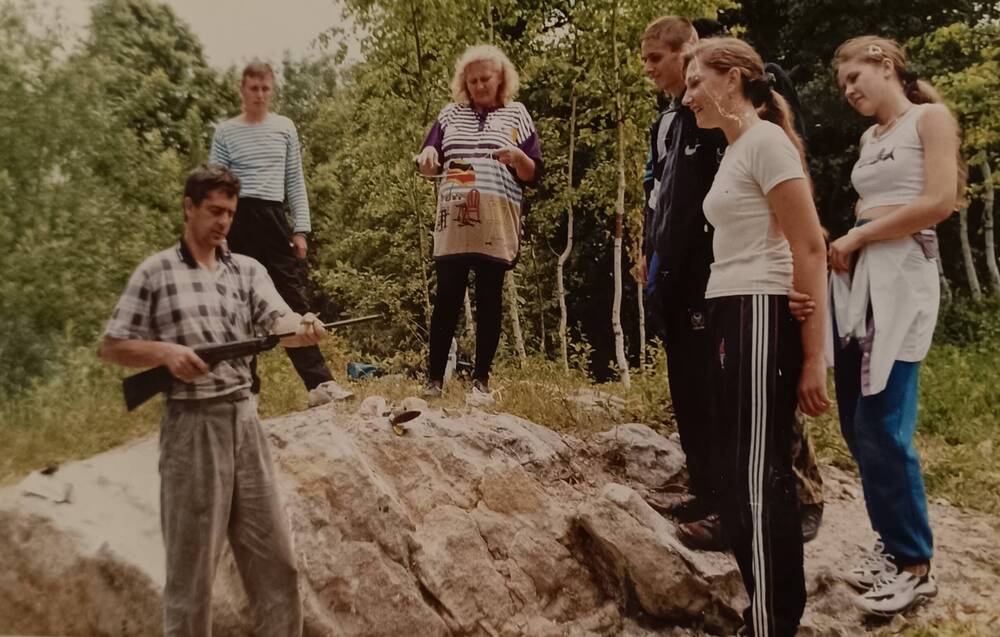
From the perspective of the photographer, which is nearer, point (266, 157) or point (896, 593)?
point (266, 157)

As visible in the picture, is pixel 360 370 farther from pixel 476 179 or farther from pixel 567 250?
pixel 567 250

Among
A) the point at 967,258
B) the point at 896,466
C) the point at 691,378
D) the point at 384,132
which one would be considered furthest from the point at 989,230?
the point at 384,132

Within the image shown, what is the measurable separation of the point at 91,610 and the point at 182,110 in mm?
911

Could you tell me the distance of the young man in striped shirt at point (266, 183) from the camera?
1596 mm

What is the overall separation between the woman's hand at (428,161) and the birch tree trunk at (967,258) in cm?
136

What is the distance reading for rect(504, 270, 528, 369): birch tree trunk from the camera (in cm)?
254

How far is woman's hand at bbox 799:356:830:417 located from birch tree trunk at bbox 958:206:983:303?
2.77ft

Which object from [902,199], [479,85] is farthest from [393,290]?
[902,199]

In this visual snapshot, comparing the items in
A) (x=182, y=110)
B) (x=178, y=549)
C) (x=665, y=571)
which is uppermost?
(x=182, y=110)

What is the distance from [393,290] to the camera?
223 centimetres

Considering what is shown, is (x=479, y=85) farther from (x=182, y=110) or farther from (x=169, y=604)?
(x=169, y=604)

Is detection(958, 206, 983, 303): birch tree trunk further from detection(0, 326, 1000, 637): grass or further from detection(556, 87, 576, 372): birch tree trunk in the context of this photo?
detection(556, 87, 576, 372): birch tree trunk

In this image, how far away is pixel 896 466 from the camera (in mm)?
1848

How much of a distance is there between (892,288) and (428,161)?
117cm
